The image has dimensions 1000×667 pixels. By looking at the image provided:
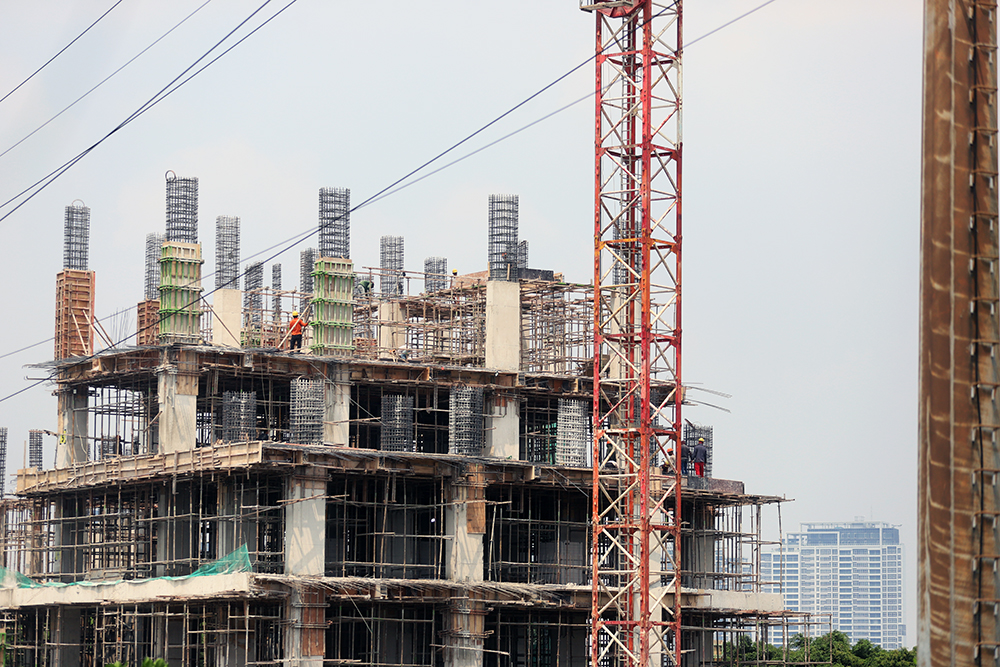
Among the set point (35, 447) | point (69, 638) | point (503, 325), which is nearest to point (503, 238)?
point (503, 325)

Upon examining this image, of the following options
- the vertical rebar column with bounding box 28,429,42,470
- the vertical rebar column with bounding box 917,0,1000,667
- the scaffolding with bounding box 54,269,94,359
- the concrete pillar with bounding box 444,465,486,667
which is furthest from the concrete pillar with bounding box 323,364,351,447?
the vertical rebar column with bounding box 917,0,1000,667

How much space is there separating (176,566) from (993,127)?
53.4 m

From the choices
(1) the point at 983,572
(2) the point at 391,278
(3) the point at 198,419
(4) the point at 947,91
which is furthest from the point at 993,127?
(2) the point at 391,278

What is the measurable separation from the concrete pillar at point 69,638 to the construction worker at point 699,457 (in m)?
28.3

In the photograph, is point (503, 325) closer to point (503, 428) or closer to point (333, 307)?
point (503, 428)

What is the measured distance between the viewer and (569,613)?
69.1 metres

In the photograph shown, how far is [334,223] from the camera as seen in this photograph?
69.8 metres

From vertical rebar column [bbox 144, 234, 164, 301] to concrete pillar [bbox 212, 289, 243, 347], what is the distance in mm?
4615

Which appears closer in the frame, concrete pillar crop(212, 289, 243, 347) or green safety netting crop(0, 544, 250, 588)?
green safety netting crop(0, 544, 250, 588)

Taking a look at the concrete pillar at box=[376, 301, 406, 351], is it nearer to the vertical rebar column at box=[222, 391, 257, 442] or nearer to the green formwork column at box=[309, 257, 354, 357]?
the green formwork column at box=[309, 257, 354, 357]

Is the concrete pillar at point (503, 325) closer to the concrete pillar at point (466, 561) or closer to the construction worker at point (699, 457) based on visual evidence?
the concrete pillar at point (466, 561)

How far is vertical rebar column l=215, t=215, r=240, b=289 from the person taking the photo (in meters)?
77.8

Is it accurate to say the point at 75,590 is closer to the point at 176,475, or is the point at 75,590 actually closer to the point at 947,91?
the point at 176,475

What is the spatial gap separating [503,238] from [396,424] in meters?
10.7
